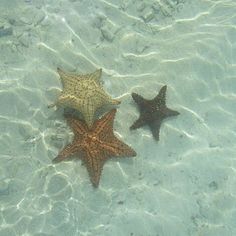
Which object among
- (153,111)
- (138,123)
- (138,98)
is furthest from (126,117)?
(153,111)

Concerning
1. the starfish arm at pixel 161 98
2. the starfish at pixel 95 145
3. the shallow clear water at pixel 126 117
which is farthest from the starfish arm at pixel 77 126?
the starfish arm at pixel 161 98

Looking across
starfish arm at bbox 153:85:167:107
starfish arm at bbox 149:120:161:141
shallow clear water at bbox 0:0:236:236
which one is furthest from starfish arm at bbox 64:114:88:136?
starfish arm at bbox 153:85:167:107

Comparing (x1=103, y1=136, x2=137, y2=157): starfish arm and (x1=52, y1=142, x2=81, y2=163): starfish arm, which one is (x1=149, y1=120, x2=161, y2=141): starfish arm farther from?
(x1=52, y1=142, x2=81, y2=163): starfish arm

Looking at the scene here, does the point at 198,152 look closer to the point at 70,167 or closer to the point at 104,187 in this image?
the point at 104,187

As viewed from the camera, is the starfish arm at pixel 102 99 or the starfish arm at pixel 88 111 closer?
the starfish arm at pixel 88 111

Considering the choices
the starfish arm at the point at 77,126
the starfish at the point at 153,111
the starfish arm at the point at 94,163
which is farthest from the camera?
the starfish at the point at 153,111

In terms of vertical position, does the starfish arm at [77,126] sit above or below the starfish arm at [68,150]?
above

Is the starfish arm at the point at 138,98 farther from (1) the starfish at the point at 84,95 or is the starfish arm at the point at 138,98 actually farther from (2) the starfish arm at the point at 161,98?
(1) the starfish at the point at 84,95
